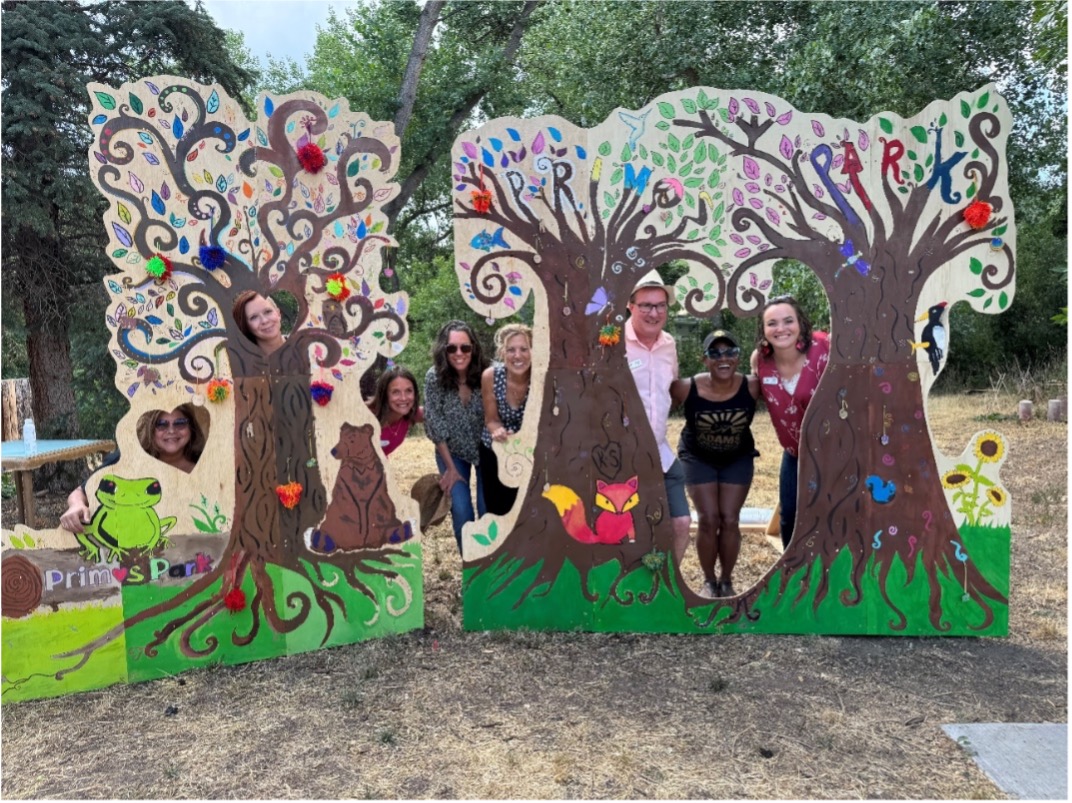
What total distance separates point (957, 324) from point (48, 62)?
13232 millimetres

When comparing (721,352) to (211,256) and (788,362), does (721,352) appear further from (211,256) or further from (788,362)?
(211,256)

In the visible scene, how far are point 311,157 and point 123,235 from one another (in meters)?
0.87

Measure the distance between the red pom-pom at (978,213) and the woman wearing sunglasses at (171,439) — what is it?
367cm

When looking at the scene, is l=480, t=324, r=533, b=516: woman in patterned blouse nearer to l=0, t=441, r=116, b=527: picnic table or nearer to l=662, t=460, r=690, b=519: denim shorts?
l=662, t=460, r=690, b=519: denim shorts

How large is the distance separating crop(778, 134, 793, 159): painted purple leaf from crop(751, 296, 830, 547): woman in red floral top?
2.22 feet

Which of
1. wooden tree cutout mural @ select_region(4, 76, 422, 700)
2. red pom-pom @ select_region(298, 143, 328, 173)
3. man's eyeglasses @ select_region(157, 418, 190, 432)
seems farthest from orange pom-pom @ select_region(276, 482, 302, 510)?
red pom-pom @ select_region(298, 143, 328, 173)

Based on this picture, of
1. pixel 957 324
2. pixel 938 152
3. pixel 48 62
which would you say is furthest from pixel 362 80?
pixel 957 324

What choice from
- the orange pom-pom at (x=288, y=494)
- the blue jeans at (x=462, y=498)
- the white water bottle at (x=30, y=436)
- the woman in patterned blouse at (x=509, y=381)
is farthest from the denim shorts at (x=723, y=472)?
the white water bottle at (x=30, y=436)

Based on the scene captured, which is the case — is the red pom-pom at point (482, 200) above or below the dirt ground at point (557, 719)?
above

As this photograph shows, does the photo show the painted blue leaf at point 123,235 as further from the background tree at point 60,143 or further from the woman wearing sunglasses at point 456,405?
the background tree at point 60,143

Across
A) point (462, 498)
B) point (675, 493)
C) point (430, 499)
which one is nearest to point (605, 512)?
point (675, 493)

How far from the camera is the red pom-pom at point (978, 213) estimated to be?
3.65 m

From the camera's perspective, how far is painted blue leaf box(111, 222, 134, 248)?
11.2ft

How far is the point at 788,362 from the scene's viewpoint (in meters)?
3.97
